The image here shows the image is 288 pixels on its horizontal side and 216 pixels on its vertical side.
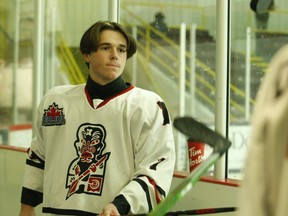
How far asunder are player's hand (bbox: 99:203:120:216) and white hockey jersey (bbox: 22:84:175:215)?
7 cm

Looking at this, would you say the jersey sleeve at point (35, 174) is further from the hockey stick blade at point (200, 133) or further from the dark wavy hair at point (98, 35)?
the hockey stick blade at point (200, 133)

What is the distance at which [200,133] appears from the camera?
1.11m

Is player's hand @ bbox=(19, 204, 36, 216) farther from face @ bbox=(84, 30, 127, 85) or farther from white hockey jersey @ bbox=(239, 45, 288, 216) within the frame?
white hockey jersey @ bbox=(239, 45, 288, 216)

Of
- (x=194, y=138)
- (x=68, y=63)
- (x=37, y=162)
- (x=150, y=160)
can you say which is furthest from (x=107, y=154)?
(x=68, y=63)

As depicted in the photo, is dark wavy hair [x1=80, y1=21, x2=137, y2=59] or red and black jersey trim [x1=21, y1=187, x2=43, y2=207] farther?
red and black jersey trim [x1=21, y1=187, x2=43, y2=207]

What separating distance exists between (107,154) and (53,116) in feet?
0.91

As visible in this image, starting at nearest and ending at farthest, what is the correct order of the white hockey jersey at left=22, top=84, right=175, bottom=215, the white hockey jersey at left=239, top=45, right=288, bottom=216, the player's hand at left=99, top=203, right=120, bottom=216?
1. the white hockey jersey at left=239, top=45, right=288, bottom=216
2. the player's hand at left=99, top=203, right=120, bottom=216
3. the white hockey jersey at left=22, top=84, right=175, bottom=215

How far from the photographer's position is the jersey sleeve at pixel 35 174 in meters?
2.27

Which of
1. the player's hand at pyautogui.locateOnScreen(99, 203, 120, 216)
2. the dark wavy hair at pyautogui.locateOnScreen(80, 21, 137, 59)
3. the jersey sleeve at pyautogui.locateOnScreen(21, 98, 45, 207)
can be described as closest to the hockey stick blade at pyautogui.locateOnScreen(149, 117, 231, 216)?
the player's hand at pyautogui.locateOnScreen(99, 203, 120, 216)

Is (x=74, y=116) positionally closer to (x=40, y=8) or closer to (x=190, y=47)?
(x=190, y=47)

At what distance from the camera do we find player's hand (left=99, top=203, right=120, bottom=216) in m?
1.85

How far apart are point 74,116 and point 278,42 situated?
1.07 meters

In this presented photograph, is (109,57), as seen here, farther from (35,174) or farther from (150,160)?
(35,174)

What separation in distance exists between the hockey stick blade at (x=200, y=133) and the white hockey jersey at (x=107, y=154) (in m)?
0.84
